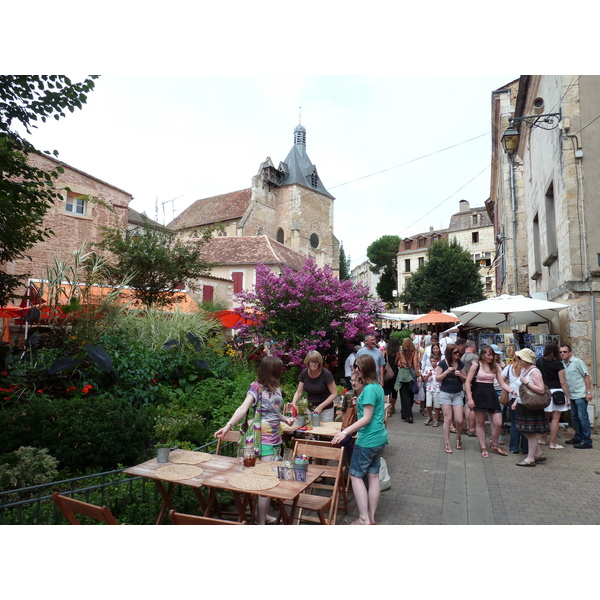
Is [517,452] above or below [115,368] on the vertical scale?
below

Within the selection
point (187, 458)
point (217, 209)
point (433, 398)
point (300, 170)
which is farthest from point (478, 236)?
point (187, 458)

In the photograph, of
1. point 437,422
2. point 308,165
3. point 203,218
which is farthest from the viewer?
point 308,165

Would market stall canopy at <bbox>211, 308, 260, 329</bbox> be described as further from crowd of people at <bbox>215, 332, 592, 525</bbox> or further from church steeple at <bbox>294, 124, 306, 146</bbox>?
church steeple at <bbox>294, 124, 306, 146</bbox>

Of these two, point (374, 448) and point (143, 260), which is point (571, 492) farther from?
point (143, 260)

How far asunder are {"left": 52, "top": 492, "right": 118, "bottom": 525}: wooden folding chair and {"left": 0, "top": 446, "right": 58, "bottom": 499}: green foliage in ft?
Result: 5.51

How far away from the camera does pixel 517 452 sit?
674 centimetres

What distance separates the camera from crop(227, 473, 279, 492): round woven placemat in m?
3.07

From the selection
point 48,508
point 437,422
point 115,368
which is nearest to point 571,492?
point 437,422

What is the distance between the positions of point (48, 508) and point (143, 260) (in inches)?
335

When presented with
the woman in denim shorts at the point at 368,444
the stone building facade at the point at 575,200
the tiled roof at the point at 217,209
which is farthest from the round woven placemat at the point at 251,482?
the tiled roof at the point at 217,209

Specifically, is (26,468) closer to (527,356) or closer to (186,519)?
(186,519)

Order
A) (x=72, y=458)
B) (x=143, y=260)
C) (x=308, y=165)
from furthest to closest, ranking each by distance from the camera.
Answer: (x=308, y=165)
(x=143, y=260)
(x=72, y=458)

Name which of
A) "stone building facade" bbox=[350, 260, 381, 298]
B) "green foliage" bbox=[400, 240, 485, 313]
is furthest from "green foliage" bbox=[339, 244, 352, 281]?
"green foliage" bbox=[400, 240, 485, 313]

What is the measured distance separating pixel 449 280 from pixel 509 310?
98.4 feet
